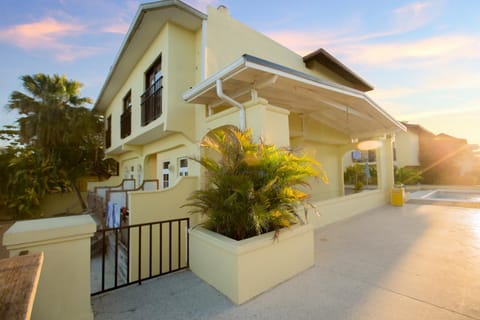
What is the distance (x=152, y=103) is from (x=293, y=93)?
5.12 metres

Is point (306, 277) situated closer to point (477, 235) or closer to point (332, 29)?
point (477, 235)

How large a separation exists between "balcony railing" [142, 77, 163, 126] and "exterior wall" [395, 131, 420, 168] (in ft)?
75.0

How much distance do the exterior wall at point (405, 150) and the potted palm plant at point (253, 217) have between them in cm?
2286

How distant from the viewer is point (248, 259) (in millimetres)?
2943

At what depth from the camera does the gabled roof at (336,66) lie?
9.96 m

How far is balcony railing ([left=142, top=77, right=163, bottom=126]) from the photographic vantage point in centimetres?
728

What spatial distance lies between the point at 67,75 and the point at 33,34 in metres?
10.0

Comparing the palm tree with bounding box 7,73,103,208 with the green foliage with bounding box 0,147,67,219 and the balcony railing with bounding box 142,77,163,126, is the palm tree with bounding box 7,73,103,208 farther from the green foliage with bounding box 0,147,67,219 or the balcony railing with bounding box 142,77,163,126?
the balcony railing with bounding box 142,77,163,126

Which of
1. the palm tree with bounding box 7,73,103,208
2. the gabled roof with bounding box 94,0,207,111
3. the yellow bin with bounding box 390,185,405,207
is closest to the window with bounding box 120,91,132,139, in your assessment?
the gabled roof with bounding box 94,0,207,111

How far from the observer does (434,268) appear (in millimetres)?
3650

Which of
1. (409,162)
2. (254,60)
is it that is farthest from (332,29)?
(409,162)

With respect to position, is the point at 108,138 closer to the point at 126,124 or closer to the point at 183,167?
the point at 126,124

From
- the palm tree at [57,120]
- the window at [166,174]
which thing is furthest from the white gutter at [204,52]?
the palm tree at [57,120]

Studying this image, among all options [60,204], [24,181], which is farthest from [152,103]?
[60,204]
